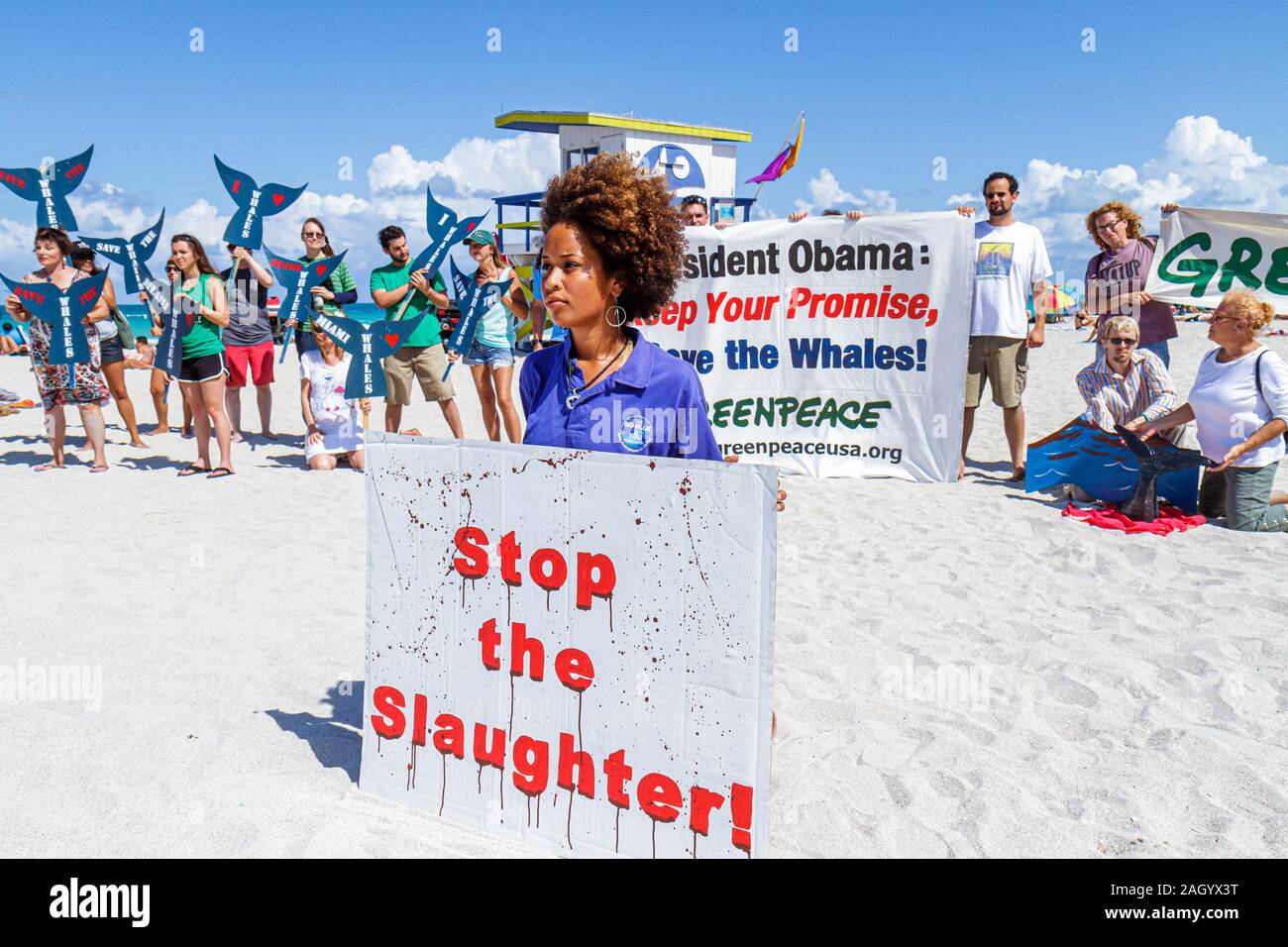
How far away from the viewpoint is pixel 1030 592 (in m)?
4.26

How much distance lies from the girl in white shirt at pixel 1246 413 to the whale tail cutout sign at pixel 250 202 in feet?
20.7

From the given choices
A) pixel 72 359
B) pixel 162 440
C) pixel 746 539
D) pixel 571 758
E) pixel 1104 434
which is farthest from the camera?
pixel 162 440

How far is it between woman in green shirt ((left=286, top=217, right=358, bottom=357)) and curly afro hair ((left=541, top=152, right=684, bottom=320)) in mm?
5143

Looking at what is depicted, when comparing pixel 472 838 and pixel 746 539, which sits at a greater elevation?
pixel 746 539

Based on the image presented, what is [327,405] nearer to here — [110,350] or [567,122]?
[110,350]

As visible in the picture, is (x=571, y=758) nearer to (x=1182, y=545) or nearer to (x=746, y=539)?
(x=746, y=539)

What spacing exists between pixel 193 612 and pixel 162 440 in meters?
5.64

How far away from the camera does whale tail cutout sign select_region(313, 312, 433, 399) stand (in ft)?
22.7

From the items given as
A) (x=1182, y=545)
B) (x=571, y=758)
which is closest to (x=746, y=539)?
(x=571, y=758)

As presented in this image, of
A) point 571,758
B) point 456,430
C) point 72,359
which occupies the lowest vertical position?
point 571,758

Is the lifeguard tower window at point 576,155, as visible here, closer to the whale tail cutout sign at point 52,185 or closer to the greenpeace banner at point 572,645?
the whale tail cutout sign at point 52,185

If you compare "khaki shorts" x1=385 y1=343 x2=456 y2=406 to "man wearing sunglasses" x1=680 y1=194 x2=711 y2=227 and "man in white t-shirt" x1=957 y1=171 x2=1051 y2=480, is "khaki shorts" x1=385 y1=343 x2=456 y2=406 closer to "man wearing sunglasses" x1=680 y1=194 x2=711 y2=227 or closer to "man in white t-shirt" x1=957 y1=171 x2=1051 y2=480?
"man wearing sunglasses" x1=680 y1=194 x2=711 y2=227

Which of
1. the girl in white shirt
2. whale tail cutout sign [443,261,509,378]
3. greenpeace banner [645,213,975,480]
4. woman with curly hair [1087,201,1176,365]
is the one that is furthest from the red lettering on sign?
woman with curly hair [1087,201,1176,365]

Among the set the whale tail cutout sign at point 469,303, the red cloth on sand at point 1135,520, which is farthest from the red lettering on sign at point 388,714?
the whale tail cutout sign at point 469,303
